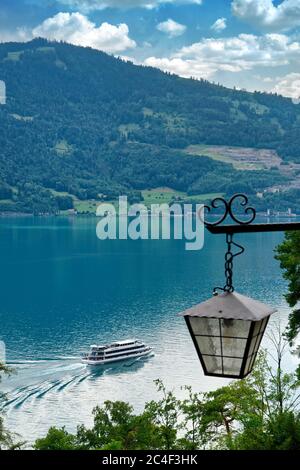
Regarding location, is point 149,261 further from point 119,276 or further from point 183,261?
point 119,276

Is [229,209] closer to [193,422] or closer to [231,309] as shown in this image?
[231,309]

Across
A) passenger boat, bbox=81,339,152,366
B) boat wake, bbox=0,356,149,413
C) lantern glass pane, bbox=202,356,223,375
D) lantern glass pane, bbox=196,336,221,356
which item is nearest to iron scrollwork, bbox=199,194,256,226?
lantern glass pane, bbox=196,336,221,356

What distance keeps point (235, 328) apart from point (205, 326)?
20cm

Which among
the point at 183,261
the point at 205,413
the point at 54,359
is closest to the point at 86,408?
the point at 54,359

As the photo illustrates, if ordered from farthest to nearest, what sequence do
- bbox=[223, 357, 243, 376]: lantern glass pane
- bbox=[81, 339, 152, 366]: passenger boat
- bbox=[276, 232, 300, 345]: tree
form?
bbox=[81, 339, 152, 366]: passenger boat → bbox=[276, 232, 300, 345]: tree → bbox=[223, 357, 243, 376]: lantern glass pane

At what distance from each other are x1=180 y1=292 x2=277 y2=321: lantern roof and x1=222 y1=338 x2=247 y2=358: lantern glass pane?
22 cm

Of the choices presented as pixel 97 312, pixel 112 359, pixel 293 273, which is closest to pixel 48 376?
pixel 112 359

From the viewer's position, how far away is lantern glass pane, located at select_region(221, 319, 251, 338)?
15.3 feet

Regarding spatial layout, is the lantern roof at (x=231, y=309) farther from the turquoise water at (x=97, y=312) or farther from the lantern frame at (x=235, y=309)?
the turquoise water at (x=97, y=312)

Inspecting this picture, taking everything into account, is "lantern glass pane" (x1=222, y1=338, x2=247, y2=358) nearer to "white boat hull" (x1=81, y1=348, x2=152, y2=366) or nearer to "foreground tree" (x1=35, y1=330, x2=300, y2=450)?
"foreground tree" (x1=35, y1=330, x2=300, y2=450)

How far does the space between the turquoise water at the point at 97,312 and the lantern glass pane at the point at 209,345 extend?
3480 centimetres

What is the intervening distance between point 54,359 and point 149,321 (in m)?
14.9

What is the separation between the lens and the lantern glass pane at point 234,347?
478 centimetres
